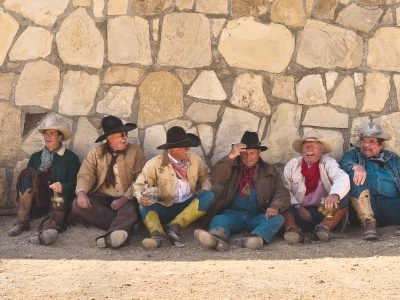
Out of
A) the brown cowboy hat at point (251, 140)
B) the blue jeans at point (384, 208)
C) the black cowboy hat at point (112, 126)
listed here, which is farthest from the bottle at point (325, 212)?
the black cowboy hat at point (112, 126)

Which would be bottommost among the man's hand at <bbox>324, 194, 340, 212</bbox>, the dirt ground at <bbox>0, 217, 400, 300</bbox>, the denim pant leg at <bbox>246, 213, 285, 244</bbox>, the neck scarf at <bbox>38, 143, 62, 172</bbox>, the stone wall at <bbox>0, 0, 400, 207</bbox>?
the dirt ground at <bbox>0, 217, 400, 300</bbox>

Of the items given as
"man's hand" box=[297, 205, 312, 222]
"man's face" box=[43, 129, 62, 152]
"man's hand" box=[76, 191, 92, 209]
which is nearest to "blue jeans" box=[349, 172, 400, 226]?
"man's hand" box=[297, 205, 312, 222]

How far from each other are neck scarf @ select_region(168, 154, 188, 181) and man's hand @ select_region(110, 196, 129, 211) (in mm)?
487

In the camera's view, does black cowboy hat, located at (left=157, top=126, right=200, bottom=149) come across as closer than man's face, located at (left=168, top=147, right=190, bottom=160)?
Yes

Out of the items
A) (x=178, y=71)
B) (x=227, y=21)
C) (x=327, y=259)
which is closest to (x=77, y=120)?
(x=178, y=71)

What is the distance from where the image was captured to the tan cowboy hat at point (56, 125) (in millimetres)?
7695

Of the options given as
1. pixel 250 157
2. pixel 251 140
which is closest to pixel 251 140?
pixel 251 140

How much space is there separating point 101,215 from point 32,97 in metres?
1.40

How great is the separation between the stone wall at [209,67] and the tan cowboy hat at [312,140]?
220 millimetres

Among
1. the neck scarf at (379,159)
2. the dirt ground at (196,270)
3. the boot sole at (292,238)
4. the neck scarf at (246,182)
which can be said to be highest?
the neck scarf at (379,159)

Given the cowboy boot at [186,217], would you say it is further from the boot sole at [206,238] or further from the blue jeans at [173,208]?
the boot sole at [206,238]

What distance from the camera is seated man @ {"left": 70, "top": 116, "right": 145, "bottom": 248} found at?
734 cm

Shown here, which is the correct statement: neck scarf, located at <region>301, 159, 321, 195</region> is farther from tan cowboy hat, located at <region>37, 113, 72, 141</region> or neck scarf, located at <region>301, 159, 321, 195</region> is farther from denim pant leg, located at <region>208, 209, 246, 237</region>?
tan cowboy hat, located at <region>37, 113, 72, 141</region>

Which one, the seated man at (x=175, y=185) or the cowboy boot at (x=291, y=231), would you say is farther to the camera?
the seated man at (x=175, y=185)
